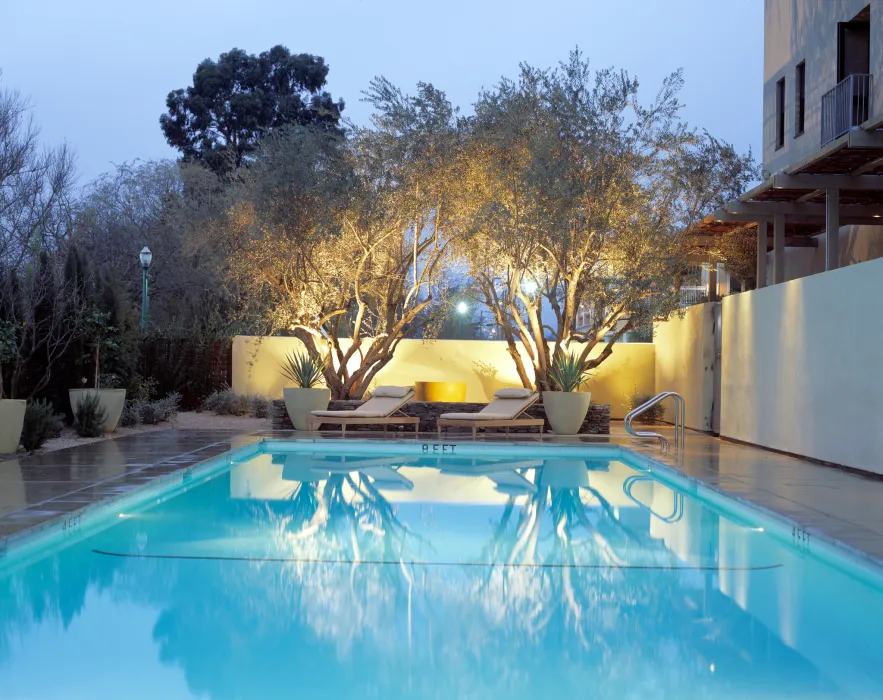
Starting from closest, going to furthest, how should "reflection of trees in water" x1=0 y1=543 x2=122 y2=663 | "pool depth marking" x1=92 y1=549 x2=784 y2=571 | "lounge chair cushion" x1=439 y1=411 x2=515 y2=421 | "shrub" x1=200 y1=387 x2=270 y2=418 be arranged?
"reflection of trees in water" x1=0 y1=543 x2=122 y2=663 < "pool depth marking" x1=92 y1=549 x2=784 y2=571 < "lounge chair cushion" x1=439 y1=411 x2=515 y2=421 < "shrub" x1=200 y1=387 x2=270 y2=418

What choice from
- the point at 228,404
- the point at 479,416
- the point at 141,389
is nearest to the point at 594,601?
the point at 479,416

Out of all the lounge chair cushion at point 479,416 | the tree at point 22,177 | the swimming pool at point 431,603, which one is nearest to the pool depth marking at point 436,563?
the swimming pool at point 431,603

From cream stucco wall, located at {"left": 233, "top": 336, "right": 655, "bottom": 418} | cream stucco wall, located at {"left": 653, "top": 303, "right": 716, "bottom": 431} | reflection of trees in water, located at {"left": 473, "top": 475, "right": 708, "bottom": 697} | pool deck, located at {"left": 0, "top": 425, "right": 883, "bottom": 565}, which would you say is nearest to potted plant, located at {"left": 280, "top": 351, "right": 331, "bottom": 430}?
pool deck, located at {"left": 0, "top": 425, "right": 883, "bottom": 565}

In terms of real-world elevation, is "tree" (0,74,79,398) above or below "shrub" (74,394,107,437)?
above

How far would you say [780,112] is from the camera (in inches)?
647

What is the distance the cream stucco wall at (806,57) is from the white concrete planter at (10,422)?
409 inches

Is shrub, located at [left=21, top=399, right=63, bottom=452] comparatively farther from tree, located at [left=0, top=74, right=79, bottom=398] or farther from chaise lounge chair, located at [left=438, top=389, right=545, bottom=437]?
chaise lounge chair, located at [left=438, top=389, right=545, bottom=437]

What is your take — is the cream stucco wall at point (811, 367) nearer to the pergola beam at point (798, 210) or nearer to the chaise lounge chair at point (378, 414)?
the pergola beam at point (798, 210)

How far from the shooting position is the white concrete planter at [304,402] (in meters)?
14.3

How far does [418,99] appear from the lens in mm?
13891

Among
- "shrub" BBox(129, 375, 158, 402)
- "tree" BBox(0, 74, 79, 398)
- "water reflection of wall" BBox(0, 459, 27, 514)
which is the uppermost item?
"tree" BBox(0, 74, 79, 398)

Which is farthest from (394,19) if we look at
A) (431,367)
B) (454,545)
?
(454,545)

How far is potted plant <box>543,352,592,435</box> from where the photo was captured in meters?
14.1

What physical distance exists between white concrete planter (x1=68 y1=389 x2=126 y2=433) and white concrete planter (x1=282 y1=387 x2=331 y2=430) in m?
2.43
